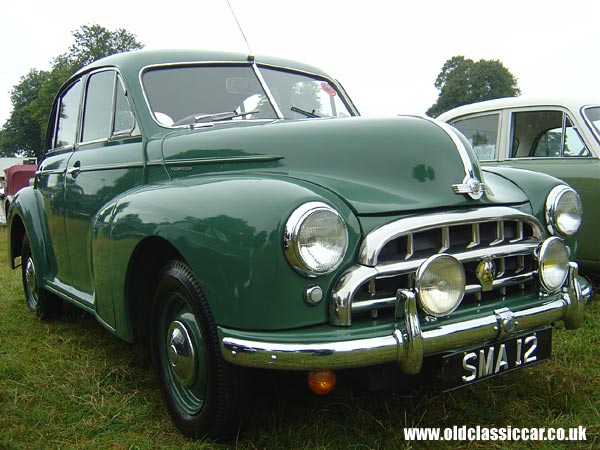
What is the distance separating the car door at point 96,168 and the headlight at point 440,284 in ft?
4.74

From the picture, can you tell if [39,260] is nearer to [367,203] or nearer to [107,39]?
[367,203]

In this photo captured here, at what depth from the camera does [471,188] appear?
92.6 inches

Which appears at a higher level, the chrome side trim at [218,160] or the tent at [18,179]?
the chrome side trim at [218,160]

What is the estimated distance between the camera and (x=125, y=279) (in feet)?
8.31

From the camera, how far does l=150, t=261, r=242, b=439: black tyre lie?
82.5 inches

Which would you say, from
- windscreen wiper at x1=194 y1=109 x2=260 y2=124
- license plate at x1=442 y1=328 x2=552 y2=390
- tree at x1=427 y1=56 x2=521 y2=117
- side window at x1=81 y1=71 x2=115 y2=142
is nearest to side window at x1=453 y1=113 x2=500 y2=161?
windscreen wiper at x1=194 y1=109 x2=260 y2=124

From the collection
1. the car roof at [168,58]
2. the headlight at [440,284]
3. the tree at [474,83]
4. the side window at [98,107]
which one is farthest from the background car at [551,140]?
the tree at [474,83]

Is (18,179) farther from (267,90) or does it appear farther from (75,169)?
(267,90)

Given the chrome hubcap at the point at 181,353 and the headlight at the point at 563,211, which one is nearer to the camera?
the chrome hubcap at the point at 181,353

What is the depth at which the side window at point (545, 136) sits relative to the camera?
472cm

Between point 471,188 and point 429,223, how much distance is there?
0.38 metres

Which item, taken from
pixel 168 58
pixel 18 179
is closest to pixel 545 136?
pixel 168 58

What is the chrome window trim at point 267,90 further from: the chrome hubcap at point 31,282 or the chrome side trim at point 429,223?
the chrome hubcap at point 31,282

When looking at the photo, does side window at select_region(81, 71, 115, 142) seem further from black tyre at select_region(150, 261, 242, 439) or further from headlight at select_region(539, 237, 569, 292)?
headlight at select_region(539, 237, 569, 292)
